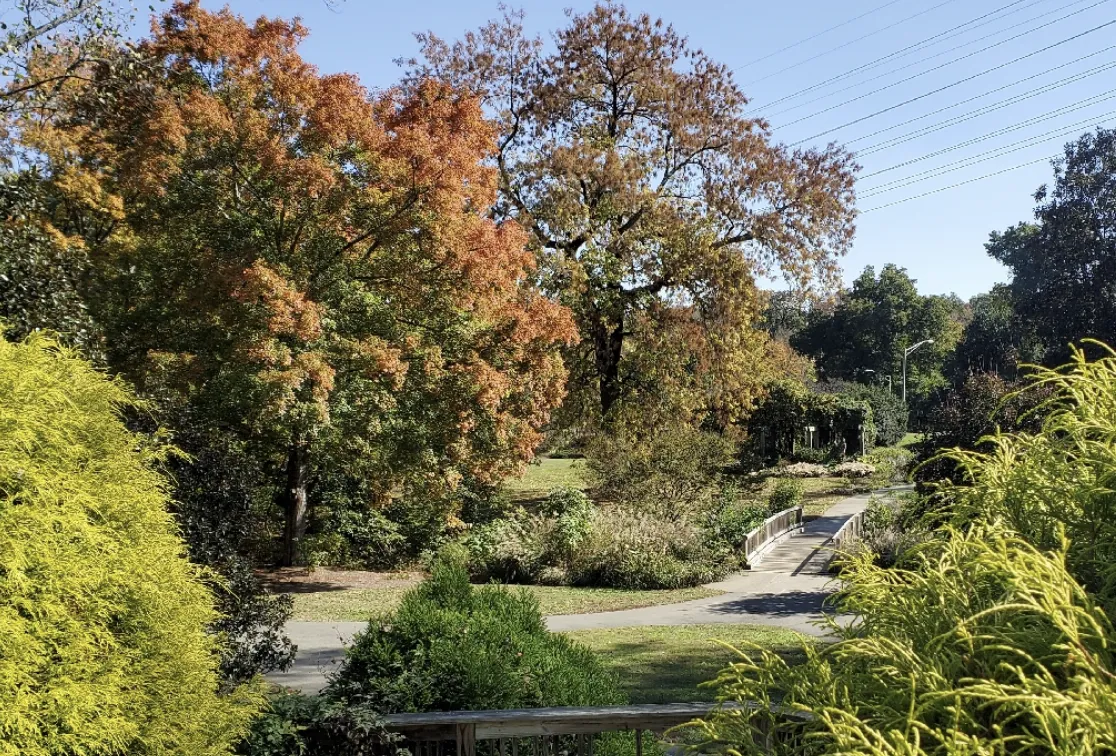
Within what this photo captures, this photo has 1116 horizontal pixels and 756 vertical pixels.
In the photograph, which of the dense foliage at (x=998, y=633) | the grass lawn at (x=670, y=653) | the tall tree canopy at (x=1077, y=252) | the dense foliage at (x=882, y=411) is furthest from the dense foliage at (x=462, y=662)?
the dense foliage at (x=882, y=411)

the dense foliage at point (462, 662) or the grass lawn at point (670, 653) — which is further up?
the dense foliage at point (462, 662)

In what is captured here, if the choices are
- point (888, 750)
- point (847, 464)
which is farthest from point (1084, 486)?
point (847, 464)

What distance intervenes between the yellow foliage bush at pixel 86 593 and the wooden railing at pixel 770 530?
Result: 1570 centimetres

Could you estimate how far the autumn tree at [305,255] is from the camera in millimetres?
13141

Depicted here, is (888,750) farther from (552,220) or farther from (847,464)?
(847,464)

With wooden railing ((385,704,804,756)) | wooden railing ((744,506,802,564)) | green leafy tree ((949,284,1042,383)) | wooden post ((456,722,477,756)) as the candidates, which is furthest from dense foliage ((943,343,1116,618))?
green leafy tree ((949,284,1042,383))

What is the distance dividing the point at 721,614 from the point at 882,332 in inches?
2590

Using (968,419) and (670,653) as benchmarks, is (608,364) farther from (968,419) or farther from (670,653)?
(670,653)

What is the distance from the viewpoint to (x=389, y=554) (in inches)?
742

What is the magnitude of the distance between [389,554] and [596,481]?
605cm

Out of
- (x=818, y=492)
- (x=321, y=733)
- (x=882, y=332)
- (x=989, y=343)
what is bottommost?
(x=818, y=492)

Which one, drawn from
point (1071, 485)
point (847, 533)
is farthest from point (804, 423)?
point (1071, 485)

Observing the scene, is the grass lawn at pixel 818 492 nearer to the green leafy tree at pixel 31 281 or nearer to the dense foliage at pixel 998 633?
the green leafy tree at pixel 31 281

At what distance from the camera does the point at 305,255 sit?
570 inches
